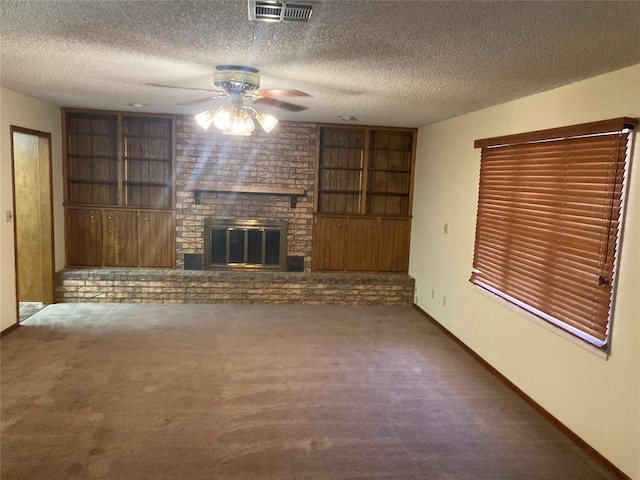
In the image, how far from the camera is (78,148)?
18.9ft

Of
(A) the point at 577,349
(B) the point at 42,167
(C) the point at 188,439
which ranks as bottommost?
(C) the point at 188,439

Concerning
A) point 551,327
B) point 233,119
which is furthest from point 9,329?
point 551,327

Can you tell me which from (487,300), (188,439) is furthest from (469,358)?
(188,439)

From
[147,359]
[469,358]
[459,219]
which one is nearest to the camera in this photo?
[147,359]

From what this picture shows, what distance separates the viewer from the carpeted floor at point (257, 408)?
256cm

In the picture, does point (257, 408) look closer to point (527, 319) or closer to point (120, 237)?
point (527, 319)

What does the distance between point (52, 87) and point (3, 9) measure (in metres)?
2.29

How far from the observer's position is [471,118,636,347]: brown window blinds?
2715mm

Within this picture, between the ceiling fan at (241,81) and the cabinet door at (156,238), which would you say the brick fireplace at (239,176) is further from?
the ceiling fan at (241,81)

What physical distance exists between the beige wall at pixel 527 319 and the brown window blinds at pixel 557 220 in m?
0.10

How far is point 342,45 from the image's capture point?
7.79 ft

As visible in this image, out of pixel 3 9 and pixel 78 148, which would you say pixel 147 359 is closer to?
pixel 3 9

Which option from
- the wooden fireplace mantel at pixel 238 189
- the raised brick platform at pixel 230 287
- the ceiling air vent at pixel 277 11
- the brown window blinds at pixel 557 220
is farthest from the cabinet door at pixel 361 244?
the ceiling air vent at pixel 277 11

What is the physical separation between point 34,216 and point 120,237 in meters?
0.98
